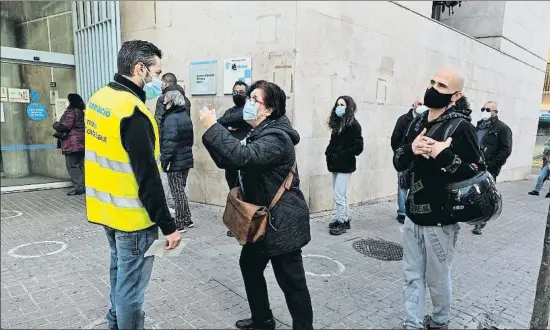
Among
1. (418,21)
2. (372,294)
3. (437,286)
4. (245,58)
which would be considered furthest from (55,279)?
(418,21)

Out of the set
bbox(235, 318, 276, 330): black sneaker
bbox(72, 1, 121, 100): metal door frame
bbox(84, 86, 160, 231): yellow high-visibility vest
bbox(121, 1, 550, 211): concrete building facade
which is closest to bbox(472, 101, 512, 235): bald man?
bbox(121, 1, 550, 211): concrete building facade

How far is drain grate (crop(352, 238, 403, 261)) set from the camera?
4379 mm

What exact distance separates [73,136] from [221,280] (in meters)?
4.84

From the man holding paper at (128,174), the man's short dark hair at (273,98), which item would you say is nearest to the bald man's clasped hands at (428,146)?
the man's short dark hair at (273,98)

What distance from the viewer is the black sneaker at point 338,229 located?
5.08 metres

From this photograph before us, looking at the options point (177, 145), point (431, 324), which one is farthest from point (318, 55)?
point (431, 324)

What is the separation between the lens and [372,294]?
134 inches

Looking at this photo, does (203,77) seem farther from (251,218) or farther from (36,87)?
(251,218)

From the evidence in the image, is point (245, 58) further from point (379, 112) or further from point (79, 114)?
point (79, 114)

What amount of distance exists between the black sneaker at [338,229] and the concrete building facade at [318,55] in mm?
848

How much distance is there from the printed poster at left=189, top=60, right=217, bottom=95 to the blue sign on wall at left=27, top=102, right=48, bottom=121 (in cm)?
368

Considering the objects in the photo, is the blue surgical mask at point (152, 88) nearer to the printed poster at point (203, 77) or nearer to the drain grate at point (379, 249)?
the drain grate at point (379, 249)

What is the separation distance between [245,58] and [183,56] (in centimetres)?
131

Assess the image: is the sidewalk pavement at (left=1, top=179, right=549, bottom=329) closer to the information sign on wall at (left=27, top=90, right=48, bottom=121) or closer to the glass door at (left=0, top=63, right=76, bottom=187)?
the glass door at (left=0, top=63, right=76, bottom=187)
